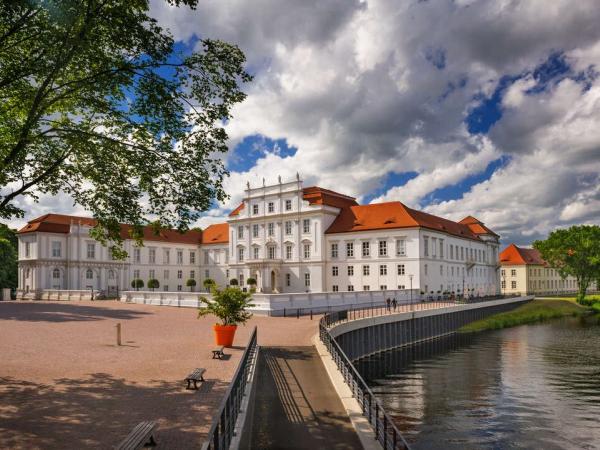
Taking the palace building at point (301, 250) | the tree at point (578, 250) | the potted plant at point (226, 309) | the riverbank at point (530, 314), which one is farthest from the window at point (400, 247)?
the potted plant at point (226, 309)

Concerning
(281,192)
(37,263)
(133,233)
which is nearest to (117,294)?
(37,263)

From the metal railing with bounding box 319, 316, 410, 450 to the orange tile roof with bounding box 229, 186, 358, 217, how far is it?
48.1 m

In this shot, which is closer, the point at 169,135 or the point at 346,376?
the point at 169,135

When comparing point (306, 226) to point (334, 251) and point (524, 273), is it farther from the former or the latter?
point (524, 273)

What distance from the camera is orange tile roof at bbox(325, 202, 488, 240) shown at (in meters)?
66.4

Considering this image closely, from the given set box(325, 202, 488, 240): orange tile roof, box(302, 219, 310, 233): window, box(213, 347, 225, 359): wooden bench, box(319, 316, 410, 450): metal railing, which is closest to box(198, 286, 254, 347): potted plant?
box(213, 347, 225, 359): wooden bench

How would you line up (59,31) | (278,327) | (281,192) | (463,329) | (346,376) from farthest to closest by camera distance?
(281,192) → (463,329) → (278,327) → (346,376) → (59,31)

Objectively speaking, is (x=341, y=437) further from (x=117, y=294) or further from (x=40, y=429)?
(x=117, y=294)

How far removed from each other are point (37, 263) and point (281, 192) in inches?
1320

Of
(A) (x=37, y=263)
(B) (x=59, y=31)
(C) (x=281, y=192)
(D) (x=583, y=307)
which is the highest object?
(C) (x=281, y=192)

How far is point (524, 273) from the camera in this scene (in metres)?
120

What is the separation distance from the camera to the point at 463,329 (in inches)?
2172

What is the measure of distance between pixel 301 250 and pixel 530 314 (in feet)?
104

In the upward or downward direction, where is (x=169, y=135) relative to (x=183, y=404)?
upward
